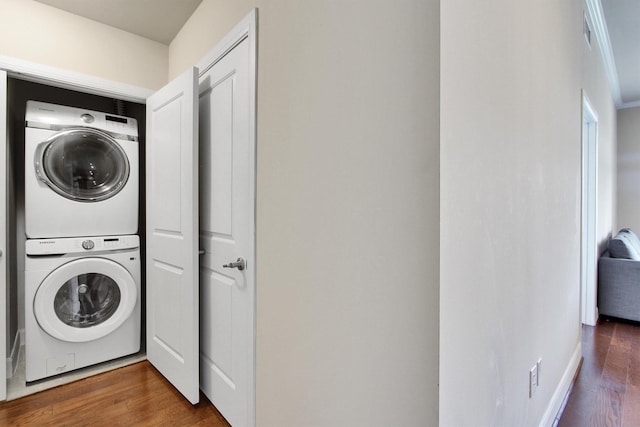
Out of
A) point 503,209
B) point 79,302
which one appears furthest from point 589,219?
point 79,302

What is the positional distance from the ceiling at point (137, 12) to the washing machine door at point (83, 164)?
2.46 ft

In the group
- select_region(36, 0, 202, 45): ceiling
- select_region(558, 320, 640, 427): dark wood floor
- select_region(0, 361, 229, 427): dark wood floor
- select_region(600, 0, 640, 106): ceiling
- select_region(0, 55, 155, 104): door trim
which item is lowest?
select_region(0, 361, 229, 427): dark wood floor

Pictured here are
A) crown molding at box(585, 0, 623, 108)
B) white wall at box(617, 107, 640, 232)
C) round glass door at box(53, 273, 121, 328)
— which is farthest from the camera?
white wall at box(617, 107, 640, 232)

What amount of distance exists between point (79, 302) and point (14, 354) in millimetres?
670

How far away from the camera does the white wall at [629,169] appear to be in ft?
15.0

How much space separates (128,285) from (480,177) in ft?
7.86

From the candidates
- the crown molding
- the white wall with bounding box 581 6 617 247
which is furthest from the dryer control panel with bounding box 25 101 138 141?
the crown molding

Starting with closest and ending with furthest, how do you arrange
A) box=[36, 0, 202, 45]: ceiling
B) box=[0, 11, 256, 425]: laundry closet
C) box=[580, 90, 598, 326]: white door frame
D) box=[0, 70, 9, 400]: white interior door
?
box=[0, 11, 256, 425]: laundry closet
box=[0, 70, 9, 400]: white interior door
box=[36, 0, 202, 45]: ceiling
box=[580, 90, 598, 326]: white door frame

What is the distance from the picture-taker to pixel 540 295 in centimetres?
138

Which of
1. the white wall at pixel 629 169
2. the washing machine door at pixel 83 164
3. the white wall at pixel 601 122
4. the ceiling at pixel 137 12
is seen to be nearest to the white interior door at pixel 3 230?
the washing machine door at pixel 83 164

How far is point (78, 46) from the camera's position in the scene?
6.83 ft

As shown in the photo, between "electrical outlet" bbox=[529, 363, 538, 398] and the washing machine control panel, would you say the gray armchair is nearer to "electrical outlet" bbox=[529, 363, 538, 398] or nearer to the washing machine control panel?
"electrical outlet" bbox=[529, 363, 538, 398]

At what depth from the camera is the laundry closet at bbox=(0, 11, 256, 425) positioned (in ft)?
4.90

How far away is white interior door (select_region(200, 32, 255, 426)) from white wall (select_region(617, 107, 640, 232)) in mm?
5782
